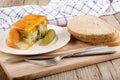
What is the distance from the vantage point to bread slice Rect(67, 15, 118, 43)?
1.02m

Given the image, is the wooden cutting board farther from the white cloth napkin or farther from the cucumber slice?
the white cloth napkin

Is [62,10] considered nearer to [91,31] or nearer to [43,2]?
[43,2]

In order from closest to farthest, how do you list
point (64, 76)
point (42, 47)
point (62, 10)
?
point (64, 76) < point (42, 47) < point (62, 10)

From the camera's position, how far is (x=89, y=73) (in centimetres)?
92

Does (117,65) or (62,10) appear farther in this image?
(62,10)

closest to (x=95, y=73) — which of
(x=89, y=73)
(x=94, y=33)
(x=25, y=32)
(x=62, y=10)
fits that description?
(x=89, y=73)

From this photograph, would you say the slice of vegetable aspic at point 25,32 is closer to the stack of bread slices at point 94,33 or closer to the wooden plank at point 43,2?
the stack of bread slices at point 94,33

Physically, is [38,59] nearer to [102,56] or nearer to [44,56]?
[44,56]

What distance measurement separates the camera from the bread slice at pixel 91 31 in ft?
3.36

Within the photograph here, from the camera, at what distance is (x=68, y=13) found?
1.51 metres

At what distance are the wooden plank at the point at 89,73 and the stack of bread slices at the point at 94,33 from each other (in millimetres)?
115

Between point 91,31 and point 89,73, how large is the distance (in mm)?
185

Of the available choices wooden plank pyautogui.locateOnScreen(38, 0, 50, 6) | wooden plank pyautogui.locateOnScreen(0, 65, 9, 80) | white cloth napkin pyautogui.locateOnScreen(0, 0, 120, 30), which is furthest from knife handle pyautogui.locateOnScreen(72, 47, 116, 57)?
wooden plank pyautogui.locateOnScreen(38, 0, 50, 6)

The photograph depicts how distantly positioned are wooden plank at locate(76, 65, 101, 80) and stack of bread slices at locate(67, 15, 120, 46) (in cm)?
11
